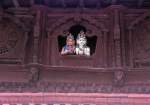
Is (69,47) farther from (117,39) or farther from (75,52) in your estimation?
(117,39)

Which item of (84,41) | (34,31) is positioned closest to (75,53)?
(84,41)

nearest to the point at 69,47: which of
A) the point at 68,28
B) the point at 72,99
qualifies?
the point at 68,28

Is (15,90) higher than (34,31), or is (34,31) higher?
(34,31)

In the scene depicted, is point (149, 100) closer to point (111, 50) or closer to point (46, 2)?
point (111, 50)

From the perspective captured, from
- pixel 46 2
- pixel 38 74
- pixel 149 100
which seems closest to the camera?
pixel 149 100

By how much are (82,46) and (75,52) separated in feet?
0.52

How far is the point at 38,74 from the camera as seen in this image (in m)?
8.06

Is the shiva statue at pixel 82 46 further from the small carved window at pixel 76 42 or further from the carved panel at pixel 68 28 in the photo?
the carved panel at pixel 68 28

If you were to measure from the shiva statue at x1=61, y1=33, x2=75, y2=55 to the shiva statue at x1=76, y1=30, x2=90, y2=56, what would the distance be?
0.27ft

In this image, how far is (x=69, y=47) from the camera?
8.45 meters

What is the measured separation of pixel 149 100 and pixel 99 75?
0.98 meters

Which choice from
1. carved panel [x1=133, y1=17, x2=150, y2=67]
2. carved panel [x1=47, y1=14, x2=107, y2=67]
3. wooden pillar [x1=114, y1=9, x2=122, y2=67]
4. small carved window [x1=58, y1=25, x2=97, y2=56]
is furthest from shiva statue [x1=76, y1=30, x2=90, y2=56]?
carved panel [x1=133, y1=17, x2=150, y2=67]

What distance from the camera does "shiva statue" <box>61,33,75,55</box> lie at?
27.6 ft

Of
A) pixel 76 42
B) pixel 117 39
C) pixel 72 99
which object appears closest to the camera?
pixel 72 99
